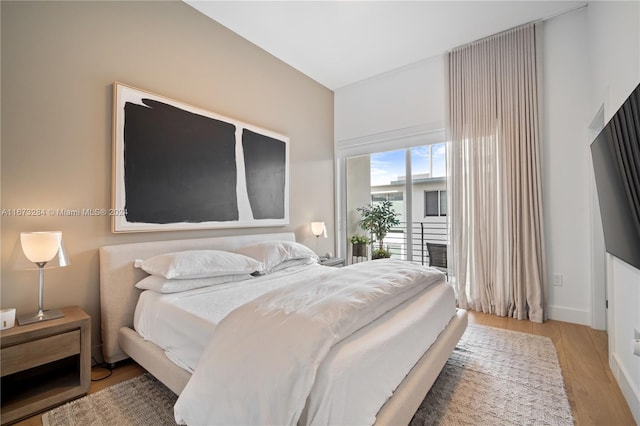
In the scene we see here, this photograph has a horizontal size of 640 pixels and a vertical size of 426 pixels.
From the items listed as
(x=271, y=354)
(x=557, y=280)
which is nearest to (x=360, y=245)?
(x=557, y=280)

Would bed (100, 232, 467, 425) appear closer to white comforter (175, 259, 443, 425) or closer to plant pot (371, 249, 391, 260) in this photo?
white comforter (175, 259, 443, 425)

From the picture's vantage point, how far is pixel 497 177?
332cm

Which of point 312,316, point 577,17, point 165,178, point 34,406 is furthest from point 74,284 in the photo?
point 577,17

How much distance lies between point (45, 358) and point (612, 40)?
423 cm

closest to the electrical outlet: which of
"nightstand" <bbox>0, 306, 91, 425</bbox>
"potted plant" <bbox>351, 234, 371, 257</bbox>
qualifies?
"potted plant" <bbox>351, 234, 371, 257</bbox>

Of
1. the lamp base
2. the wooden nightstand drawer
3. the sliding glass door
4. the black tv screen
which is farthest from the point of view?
the sliding glass door

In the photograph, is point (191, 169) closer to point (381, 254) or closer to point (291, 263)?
point (291, 263)

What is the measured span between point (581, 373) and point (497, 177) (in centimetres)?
202

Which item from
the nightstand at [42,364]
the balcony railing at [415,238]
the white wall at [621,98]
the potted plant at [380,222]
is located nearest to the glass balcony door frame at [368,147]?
the balcony railing at [415,238]

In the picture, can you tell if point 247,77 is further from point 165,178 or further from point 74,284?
point 74,284

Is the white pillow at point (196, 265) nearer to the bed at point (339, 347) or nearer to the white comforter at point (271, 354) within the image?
the bed at point (339, 347)

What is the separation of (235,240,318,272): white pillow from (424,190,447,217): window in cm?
211

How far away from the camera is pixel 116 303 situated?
2156mm

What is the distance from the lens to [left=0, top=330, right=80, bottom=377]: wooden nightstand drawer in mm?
1542
